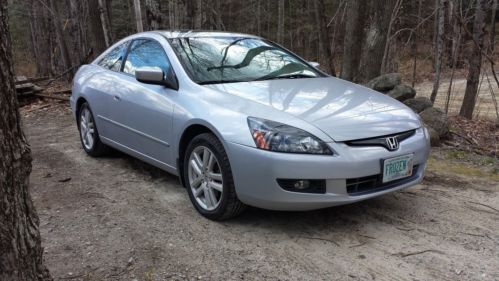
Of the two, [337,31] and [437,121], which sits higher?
[337,31]

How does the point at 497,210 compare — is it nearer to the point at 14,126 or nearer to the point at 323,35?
the point at 14,126

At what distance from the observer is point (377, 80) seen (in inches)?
286

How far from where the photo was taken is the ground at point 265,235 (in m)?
3.07

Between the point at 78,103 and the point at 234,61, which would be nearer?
the point at 234,61

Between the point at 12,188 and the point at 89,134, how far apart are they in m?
3.94

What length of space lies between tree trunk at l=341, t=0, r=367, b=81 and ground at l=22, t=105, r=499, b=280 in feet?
14.3

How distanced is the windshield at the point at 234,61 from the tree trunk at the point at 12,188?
7.02 feet

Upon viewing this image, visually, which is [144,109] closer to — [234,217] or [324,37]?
[234,217]

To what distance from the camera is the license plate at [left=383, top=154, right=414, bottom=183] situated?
3.48 metres

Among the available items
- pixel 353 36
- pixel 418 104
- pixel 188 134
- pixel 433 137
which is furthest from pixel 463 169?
pixel 353 36

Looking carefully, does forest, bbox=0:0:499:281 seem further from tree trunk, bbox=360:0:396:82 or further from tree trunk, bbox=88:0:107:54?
A: tree trunk, bbox=88:0:107:54

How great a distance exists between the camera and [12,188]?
6.90ft

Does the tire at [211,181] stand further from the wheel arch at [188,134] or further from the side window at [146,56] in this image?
the side window at [146,56]

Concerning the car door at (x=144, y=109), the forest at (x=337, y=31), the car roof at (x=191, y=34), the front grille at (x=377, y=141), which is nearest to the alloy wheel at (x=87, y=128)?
the car door at (x=144, y=109)
